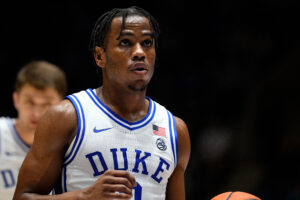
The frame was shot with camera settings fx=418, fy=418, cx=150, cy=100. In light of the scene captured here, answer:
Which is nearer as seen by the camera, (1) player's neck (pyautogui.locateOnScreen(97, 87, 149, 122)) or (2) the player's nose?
(2) the player's nose

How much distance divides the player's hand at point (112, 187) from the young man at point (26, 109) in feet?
5.58

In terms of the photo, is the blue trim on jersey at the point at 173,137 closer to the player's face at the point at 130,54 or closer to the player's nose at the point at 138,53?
the player's face at the point at 130,54

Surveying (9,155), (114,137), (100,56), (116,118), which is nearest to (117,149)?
(114,137)

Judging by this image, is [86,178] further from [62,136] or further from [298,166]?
[298,166]

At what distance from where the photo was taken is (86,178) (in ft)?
7.27

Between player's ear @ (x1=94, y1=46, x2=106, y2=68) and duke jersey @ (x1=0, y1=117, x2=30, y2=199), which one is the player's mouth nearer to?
player's ear @ (x1=94, y1=46, x2=106, y2=68)

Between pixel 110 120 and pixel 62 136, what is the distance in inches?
12.5

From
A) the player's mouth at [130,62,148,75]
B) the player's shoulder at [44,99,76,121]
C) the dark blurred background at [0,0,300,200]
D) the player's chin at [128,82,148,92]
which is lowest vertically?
the dark blurred background at [0,0,300,200]

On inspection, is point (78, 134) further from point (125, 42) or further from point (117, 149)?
point (125, 42)

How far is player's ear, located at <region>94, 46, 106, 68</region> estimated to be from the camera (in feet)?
8.01

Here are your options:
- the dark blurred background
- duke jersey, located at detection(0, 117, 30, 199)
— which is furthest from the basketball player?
the dark blurred background

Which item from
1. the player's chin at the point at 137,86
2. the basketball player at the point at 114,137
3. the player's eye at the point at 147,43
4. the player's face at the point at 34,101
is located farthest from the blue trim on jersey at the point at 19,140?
the player's eye at the point at 147,43

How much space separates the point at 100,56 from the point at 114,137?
501 millimetres

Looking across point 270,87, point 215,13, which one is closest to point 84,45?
point 215,13
